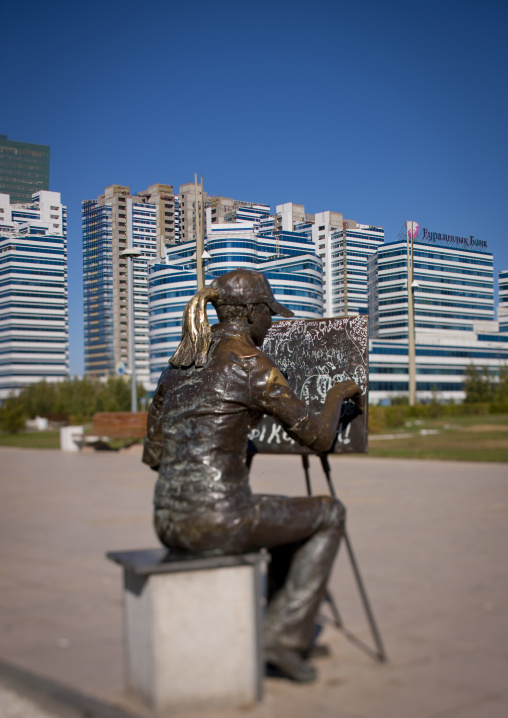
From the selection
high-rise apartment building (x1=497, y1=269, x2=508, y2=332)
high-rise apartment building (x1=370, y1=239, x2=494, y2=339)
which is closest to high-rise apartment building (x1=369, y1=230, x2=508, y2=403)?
high-rise apartment building (x1=370, y1=239, x2=494, y2=339)

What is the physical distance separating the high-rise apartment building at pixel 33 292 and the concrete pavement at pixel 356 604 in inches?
326

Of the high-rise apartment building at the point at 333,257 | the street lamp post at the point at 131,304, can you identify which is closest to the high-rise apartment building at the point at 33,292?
the street lamp post at the point at 131,304

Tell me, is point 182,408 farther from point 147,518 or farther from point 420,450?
point 420,450

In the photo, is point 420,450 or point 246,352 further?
point 420,450

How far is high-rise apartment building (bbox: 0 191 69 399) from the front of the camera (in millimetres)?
23180

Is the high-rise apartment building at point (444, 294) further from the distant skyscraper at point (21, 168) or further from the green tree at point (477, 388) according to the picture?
the distant skyscraper at point (21, 168)

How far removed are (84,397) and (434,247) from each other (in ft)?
88.9

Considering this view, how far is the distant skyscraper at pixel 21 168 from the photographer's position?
13.2 metres

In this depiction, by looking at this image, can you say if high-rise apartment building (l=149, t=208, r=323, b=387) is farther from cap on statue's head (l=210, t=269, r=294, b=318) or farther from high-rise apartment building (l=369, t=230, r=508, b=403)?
cap on statue's head (l=210, t=269, r=294, b=318)

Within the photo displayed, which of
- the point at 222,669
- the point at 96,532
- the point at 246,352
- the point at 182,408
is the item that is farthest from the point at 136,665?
the point at 96,532

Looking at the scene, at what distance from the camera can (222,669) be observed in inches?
138

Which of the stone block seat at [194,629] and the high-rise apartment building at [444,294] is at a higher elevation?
the high-rise apartment building at [444,294]

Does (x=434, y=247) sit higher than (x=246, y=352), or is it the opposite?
(x=434, y=247)

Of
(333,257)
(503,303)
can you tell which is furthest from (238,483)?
(503,303)
